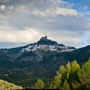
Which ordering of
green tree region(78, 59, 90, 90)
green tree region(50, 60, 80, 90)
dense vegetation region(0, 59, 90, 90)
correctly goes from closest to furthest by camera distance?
1. dense vegetation region(0, 59, 90, 90)
2. green tree region(78, 59, 90, 90)
3. green tree region(50, 60, 80, 90)

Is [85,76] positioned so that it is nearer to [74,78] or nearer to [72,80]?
[72,80]

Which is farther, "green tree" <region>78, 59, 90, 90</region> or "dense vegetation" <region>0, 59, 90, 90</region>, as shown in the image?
"green tree" <region>78, 59, 90, 90</region>

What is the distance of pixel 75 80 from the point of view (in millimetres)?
100062

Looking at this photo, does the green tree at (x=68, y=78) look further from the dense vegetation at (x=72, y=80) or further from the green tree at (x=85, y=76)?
the green tree at (x=85, y=76)

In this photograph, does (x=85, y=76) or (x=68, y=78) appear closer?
(x=85, y=76)

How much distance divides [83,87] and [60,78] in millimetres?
22505

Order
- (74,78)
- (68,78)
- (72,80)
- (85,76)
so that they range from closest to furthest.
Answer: (85,76), (72,80), (74,78), (68,78)

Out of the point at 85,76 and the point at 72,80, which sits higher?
the point at 85,76

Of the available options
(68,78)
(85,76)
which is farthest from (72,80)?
(85,76)

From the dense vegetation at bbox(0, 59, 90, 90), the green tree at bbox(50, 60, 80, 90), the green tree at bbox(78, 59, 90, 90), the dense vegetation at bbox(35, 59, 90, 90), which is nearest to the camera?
the dense vegetation at bbox(0, 59, 90, 90)

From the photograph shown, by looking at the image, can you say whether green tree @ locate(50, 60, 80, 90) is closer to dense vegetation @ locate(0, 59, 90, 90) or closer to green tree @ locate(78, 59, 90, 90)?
dense vegetation @ locate(0, 59, 90, 90)

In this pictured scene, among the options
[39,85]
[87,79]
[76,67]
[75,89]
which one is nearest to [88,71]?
[87,79]

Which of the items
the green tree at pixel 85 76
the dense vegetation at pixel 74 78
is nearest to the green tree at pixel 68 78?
the dense vegetation at pixel 74 78

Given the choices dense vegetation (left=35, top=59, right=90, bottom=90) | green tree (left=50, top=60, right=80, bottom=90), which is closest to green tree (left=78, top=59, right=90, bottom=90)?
dense vegetation (left=35, top=59, right=90, bottom=90)
